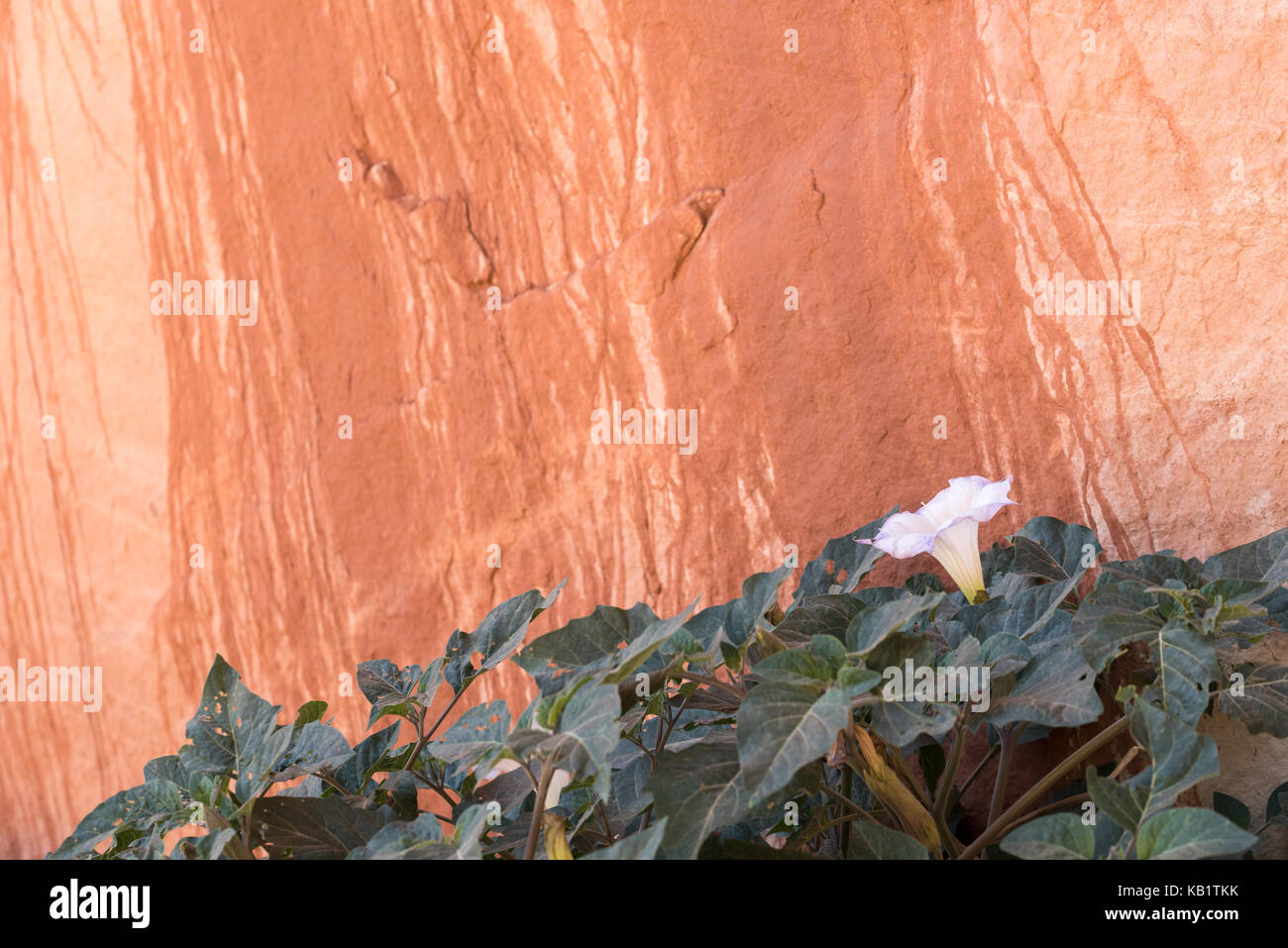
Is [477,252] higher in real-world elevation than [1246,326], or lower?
higher

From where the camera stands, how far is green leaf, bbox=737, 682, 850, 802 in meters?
0.87

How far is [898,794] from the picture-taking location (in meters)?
1.06

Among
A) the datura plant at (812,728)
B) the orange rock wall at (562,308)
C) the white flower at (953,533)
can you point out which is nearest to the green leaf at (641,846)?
the datura plant at (812,728)

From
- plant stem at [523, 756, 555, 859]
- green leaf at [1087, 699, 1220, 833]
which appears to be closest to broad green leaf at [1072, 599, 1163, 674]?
green leaf at [1087, 699, 1220, 833]

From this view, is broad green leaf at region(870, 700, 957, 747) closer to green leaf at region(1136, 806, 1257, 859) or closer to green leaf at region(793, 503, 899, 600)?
green leaf at region(1136, 806, 1257, 859)

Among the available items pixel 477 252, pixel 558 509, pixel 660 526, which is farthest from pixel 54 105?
pixel 660 526

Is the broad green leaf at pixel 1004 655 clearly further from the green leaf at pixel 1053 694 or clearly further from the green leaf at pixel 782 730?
the green leaf at pixel 782 730

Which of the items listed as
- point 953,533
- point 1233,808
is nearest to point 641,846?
point 953,533

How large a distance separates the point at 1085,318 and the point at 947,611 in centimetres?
65

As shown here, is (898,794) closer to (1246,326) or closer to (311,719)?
(311,719)

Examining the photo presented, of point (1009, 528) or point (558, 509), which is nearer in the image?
point (1009, 528)

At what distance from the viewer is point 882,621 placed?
1031mm

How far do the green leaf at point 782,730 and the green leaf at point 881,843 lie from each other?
14 cm
